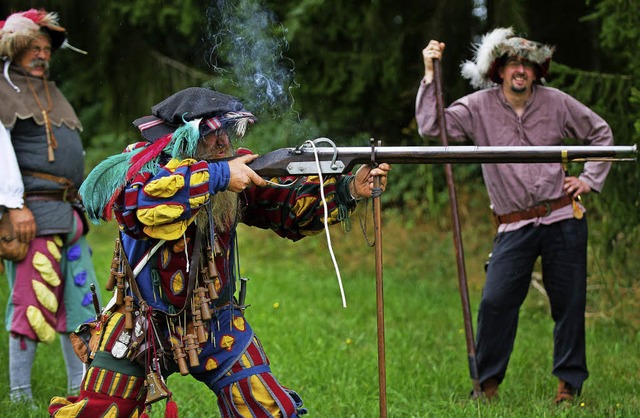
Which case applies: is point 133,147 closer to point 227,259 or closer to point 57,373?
point 227,259

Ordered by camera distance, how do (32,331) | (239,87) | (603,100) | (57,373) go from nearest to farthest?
(239,87) < (32,331) < (57,373) < (603,100)

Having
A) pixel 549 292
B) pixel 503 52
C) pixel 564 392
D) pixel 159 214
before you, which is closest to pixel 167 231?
pixel 159 214

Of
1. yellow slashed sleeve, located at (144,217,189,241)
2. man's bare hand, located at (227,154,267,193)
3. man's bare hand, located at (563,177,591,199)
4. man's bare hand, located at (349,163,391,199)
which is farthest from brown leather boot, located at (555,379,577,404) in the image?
yellow slashed sleeve, located at (144,217,189,241)

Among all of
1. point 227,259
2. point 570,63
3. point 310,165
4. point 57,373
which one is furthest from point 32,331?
point 570,63

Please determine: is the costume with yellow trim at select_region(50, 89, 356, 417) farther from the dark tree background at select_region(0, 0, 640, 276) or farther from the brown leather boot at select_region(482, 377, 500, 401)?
the dark tree background at select_region(0, 0, 640, 276)

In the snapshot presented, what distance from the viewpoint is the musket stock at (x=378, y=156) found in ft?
12.8

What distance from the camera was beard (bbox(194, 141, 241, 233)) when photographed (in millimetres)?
3975

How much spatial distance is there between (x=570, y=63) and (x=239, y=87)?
648cm

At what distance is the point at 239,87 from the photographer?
175 inches

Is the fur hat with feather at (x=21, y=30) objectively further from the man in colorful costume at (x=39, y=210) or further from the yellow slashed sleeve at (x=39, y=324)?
the yellow slashed sleeve at (x=39, y=324)

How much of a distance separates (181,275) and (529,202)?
2592mm

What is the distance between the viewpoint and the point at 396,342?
744 centimetres

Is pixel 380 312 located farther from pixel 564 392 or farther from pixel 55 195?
pixel 55 195

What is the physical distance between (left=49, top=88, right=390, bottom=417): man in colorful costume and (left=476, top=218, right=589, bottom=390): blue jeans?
2.01 metres
